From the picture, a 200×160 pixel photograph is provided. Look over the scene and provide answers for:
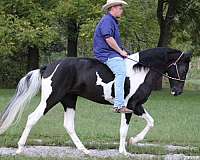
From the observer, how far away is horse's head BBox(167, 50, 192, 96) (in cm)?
905

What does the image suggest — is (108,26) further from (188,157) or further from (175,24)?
(175,24)

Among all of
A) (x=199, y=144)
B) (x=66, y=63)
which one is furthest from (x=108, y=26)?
(x=199, y=144)

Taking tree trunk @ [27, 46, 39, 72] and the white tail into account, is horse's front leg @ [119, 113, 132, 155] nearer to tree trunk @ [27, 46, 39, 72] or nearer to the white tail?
the white tail

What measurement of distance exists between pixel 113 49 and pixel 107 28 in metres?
0.37

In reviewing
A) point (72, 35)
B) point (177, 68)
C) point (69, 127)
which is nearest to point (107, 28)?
point (177, 68)

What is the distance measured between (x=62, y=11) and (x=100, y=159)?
74.8ft

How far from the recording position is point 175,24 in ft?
116

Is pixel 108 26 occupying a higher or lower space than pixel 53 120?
higher

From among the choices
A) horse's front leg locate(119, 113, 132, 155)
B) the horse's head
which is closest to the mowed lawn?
horse's front leg locate(119, 113, 132, 155)

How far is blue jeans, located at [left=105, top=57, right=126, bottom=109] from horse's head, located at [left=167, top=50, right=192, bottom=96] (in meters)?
1.02

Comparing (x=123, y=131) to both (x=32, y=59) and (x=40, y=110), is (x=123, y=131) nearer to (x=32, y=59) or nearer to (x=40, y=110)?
(x=40, y=110)

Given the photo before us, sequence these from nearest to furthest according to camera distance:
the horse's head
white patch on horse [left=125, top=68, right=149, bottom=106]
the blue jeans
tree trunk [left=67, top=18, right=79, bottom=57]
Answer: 1. the blue jeans
2. white patch on horse [left=125, top=68, right=149, bottom=106]
3. the horse's head
4. tree trunk [left=67, top=18, right=79, bottom=57]

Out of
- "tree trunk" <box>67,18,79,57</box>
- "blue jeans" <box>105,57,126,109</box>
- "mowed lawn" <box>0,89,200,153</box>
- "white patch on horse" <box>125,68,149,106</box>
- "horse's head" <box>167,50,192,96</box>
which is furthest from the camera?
"tree trunk" <box>67,18,79,57</box>

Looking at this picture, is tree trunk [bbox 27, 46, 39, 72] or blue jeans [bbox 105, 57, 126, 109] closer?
blue jeans [bbox 105, 57, 126, 109]
